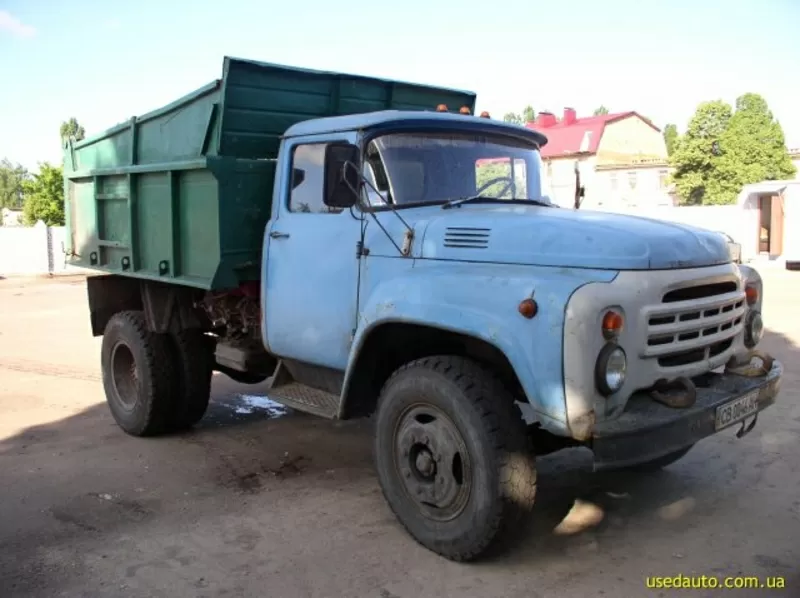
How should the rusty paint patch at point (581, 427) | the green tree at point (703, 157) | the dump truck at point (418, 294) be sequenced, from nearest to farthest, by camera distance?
the rusty paint patch at point (581, 427)
the dump truck at point (418, 294)
the green tree at point (703, 157)

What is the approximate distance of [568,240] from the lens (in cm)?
339

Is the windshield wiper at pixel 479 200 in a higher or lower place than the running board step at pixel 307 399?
higher

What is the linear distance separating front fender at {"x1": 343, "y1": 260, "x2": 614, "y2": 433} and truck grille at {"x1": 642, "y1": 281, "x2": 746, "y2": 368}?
374 mm

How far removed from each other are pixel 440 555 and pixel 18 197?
292 ft

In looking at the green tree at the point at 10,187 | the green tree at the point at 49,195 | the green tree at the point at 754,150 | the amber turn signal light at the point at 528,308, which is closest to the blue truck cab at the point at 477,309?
the amber turn signal light at the point at 528,308

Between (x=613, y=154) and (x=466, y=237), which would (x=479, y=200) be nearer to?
(x=466, y=237)

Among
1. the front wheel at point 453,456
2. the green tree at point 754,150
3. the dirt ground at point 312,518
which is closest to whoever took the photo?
the front wheel at point 453,456

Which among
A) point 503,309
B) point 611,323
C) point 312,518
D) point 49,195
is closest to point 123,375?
point 312,518

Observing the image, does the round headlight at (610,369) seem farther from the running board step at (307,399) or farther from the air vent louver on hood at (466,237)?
the running board step at (307,399)

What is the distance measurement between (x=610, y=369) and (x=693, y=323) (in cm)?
64

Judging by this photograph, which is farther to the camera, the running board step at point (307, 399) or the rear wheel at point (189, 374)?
the rear wheel at point (189, 374)

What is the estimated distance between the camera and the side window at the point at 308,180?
14.8 ft

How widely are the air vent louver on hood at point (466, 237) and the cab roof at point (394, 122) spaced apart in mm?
864

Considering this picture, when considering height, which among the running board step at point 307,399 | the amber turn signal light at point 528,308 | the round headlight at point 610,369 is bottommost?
the running board step at point 307,399
